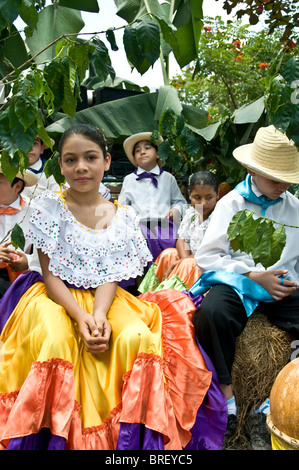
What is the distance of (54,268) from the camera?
2240 mm

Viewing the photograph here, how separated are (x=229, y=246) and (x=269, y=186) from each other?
0.40 meters

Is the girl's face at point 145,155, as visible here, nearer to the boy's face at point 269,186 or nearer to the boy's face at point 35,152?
the boy's face at point 35,152

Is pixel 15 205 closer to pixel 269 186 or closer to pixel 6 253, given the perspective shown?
pixel 6 253

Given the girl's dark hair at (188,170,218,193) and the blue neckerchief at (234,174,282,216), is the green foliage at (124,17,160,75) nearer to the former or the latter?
the blue neckerchief at (234,174,282,216)

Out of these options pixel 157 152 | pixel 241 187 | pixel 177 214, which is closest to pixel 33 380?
pixel 241 187

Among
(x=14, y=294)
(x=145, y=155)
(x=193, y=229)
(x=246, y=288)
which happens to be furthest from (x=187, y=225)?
(x=14, y=294)

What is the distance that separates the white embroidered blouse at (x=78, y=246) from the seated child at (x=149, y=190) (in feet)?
6.60

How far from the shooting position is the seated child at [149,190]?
4.50 meters

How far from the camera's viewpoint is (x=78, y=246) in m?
2.30

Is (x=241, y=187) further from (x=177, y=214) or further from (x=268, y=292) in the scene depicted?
(x=177, y=214)

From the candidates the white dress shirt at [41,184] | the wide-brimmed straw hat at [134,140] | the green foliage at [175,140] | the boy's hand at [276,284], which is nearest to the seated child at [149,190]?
the wide-brimmed straw hat at [134,140]

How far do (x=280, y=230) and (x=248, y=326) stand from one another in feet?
2.84
